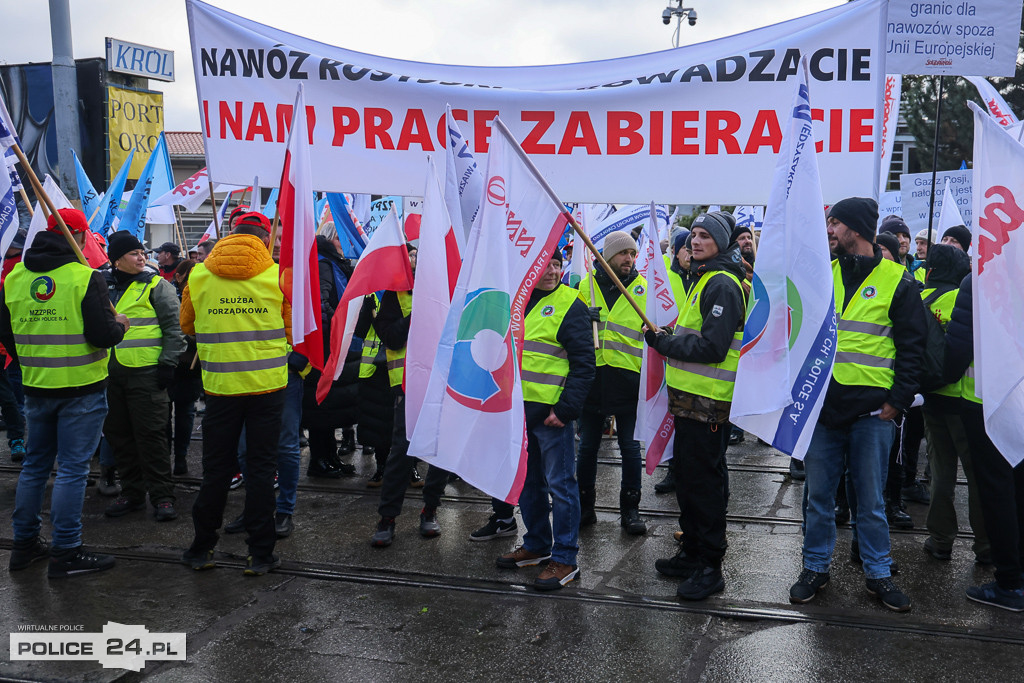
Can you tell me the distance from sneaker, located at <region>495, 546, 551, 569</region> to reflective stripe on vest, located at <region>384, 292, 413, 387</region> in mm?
1415

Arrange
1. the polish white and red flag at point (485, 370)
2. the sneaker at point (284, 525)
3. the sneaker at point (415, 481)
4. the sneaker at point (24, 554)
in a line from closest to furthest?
the polish white and red flag at point (485, 370)
the sneaker at point (24, 554)
the sneaker at point (284, 525)
the sneaker at point (415, 481)

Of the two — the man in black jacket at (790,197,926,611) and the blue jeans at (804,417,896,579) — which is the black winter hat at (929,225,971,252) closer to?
the man in black jacket at (790,197,926,611)

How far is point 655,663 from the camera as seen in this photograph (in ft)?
13.9

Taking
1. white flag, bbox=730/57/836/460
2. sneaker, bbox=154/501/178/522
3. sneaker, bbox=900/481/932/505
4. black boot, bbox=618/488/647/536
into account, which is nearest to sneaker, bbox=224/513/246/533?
sneaker, bbox=154/501/178/522

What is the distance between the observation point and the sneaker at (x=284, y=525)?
20.3ft

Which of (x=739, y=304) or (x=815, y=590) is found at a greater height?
(x=739, y=304)

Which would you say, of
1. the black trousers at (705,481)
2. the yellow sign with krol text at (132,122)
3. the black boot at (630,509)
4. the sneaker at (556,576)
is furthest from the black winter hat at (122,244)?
the yellow sign with krol text at (132,122)

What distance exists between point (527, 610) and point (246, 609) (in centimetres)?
150

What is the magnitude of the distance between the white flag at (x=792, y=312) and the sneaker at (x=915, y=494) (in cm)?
302

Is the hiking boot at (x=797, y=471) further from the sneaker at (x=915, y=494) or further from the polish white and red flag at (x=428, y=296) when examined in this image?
the polish white and red flag at (x=428, y=296)

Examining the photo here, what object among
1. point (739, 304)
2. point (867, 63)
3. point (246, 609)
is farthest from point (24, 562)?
point (867, 63)

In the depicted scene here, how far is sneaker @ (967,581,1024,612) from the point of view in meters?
4.86

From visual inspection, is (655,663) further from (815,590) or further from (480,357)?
(480,357)

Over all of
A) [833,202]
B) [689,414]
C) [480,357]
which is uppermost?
[833,202]
